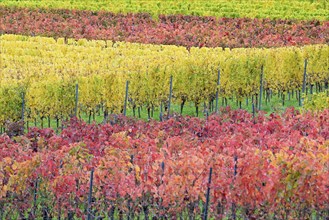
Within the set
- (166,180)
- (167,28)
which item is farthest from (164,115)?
(167,28)

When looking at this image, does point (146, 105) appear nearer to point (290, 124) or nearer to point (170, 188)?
point (290, 124)

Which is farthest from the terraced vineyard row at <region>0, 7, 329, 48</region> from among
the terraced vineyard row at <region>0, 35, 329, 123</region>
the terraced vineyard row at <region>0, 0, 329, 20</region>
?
the terraced vineyard row at <region>0, 35, 329, 123</region>

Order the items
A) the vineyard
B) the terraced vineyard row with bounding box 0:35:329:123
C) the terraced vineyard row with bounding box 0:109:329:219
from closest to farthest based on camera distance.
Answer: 1. the terraced vineyard row with bounding box 0:109:329:219
2. the vineyard
3. the terraced vineyard row with bounding box 0:35:329:123

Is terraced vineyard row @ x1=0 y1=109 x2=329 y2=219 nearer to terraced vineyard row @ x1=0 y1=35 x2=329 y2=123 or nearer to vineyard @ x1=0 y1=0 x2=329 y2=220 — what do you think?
vineyard @ x1=0 y1=0 x2=329 y2=220

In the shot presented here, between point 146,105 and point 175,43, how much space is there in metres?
Answer: 13.5

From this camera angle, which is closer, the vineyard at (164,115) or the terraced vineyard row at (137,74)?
the vineyard at (164,115)

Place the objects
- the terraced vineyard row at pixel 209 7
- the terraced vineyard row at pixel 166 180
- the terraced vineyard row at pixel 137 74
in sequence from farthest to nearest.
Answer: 1. the terraced vineyard row at pixel 209 7
2. the terraced vineyard row at pixel 137 74
3. the terraced vineyard row at pixel 166 180

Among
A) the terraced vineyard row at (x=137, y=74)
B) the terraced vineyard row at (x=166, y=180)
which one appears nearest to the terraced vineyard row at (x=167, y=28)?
the terraced vineyard row at (x=137, y=74)

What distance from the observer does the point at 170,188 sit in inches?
696

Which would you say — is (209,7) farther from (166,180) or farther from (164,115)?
(166,180)

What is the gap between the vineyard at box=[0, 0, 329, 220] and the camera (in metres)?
18.0

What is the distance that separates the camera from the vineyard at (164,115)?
18.0 m

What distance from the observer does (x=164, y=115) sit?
30391 mm

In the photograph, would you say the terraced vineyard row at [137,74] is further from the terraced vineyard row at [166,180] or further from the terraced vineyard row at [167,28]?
the terraced vineyard row at [166,180]
